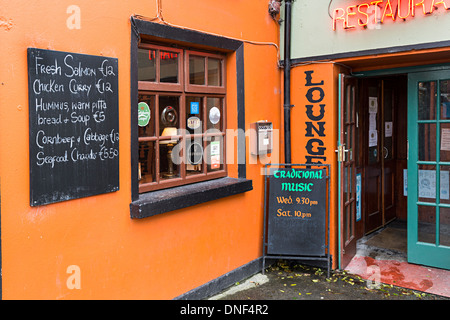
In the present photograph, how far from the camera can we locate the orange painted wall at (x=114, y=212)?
Answer: 279 cm

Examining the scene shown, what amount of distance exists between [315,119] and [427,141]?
1.44 meters

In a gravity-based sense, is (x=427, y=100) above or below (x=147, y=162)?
above

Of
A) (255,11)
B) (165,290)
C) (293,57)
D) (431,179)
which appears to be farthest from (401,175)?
(165,290)

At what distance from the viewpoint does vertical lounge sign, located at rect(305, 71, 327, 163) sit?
523cm

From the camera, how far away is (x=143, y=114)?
12.7ft

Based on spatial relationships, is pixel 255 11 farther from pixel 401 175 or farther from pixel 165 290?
pixel 401 175

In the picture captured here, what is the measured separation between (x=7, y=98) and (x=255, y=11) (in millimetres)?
3305

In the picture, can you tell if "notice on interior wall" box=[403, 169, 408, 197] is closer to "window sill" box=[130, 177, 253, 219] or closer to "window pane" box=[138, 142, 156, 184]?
"window sill" box=[130, 177, 253, 219]

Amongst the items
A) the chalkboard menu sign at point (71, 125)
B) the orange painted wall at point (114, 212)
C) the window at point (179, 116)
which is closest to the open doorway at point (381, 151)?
the orange painted wall at point (114, 212)

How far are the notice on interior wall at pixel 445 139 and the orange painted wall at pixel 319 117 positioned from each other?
4.21 feet

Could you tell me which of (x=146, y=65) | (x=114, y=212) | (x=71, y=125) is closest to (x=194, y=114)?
(x=146, y=65)

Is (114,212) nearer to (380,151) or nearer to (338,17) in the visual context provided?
(338,17)

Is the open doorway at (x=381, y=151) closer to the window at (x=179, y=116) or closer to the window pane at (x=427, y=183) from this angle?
the window pane at (x=427, y=183)
